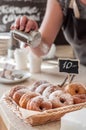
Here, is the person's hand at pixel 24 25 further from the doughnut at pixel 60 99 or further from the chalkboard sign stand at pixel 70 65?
the doughnut at pixel 60 99

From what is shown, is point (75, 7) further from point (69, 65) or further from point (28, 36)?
point (69, 65)

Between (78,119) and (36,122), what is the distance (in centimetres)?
16

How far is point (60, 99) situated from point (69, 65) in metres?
0.21

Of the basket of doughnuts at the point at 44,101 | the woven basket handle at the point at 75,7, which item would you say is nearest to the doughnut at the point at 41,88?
the basket of doughnuts at the point at 44,101

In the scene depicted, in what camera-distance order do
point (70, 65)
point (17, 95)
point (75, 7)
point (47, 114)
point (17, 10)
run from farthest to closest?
point (17, 10)
point (75, 7)
point (70, 65)
point (17, 95)
point (47, 114)

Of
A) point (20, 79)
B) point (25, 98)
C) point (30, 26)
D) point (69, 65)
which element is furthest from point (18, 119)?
point (30, 26)

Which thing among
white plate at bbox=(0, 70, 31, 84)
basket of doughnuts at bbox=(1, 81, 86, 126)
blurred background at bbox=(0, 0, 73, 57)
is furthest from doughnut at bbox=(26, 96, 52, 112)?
blurred background at bbox=(0, 0, 73, 57)

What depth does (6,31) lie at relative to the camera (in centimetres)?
236

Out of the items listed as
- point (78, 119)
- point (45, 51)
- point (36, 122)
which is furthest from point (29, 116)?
point (45, 51)

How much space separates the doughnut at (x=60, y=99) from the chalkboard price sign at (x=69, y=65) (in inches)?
7.0

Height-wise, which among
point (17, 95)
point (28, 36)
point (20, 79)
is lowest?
point (20, 79)

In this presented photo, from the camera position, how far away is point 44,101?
99cm

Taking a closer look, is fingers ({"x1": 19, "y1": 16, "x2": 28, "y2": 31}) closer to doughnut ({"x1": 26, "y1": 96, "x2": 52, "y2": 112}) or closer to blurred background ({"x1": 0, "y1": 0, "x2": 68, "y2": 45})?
doughnut ({"x1": 26, "y1": 96, "x2": 52, "y2": 112})

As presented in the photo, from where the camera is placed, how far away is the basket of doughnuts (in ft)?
3.16
